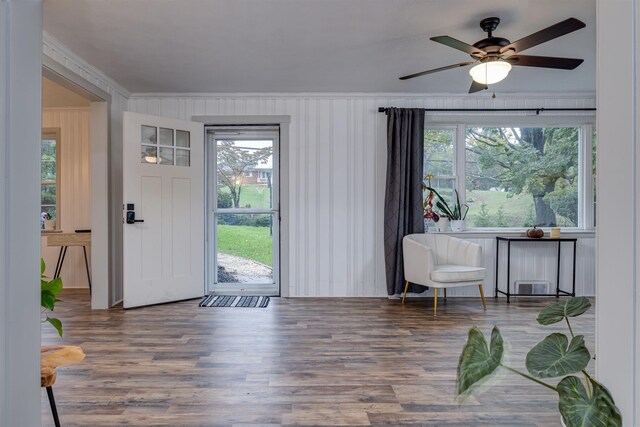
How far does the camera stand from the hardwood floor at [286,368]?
1.94 metres

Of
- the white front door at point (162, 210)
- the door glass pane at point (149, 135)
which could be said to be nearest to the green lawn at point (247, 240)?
the white front door at point (162, 210)

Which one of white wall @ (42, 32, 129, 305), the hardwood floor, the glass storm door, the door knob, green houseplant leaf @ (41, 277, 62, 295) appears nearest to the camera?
green houseplant leaf @ (41, 277, 62, 295)

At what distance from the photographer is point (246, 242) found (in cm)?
495

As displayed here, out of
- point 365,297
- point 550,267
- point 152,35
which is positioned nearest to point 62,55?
point 152,35

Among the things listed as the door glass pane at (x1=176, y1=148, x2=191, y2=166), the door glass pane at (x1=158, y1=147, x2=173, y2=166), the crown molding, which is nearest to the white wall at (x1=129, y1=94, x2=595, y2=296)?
the crown molding

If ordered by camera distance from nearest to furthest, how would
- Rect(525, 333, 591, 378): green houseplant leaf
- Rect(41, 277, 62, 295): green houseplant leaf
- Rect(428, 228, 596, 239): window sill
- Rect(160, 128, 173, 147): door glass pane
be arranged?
1. Rect(525, 333, 591, 378): green houseplant leaf
2. Rect(41, 277, 62, 295): green houseplant leaf
3. Rect(160, 128, 173, 147): door glass pane
4. Rect(428, 228, 596, 239): window sill

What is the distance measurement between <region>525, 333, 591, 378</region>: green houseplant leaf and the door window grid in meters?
4.17

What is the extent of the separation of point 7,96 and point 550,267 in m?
5.22

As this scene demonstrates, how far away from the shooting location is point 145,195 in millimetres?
4172

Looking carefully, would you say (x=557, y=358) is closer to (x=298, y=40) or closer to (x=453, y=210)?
(x=298, y=40)

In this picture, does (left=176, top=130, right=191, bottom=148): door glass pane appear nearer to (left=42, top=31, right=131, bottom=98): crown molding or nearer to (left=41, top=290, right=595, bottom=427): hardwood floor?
(left=42, top=31, right=131, bottom=98): crown molding

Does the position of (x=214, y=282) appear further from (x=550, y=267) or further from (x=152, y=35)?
(x=550, y=267)

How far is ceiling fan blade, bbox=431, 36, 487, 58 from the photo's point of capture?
2.41 metres

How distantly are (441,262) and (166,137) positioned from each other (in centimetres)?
340
